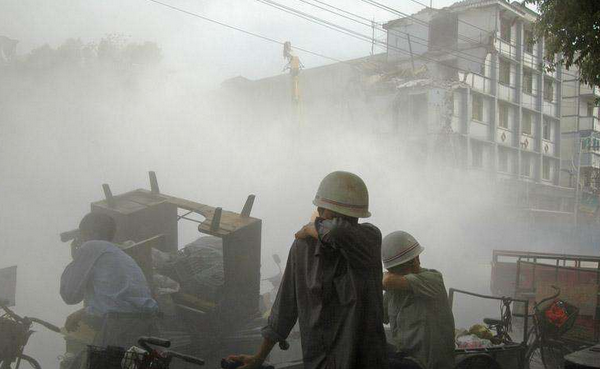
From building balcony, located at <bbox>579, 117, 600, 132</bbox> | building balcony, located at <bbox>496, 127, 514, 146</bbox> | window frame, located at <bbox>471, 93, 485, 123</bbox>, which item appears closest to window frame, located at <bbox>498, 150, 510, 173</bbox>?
building balcony, located at <bbox>496, 127, 514, 146</bbox>

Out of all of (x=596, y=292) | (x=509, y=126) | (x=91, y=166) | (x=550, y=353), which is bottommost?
(x=550, y=353)

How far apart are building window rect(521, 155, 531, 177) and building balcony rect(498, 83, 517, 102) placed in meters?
3.96

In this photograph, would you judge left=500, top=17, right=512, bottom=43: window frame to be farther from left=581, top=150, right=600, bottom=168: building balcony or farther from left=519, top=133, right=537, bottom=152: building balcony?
left=581, top=150, right=600, bottom=168: building balcony

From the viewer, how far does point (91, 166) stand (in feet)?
52.5

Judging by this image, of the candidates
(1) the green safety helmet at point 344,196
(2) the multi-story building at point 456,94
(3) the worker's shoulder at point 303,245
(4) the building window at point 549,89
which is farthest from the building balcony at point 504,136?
(3) the worker's shoulder at point 303,245

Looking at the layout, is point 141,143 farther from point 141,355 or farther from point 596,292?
point 141,355

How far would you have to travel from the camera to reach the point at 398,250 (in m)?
3.34

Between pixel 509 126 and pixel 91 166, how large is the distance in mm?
26997

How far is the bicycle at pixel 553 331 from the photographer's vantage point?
6.23 metres

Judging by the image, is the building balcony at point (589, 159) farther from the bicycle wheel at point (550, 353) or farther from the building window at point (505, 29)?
the bicycle wheel at point (550, 353)

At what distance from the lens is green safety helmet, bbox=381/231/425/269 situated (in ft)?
10.9

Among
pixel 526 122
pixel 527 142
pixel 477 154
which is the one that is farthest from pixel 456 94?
pixel 526 122

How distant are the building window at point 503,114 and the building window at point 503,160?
5.54 feet

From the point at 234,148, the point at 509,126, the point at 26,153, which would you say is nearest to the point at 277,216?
the point at 234,148
